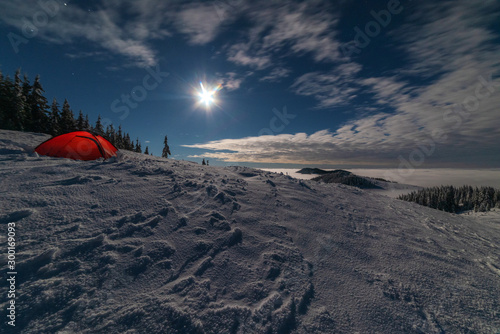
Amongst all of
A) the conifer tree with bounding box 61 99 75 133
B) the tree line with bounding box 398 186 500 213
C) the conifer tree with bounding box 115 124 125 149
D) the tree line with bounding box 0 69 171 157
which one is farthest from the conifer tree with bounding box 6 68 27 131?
the tree line with bounding box 398 186 500 213

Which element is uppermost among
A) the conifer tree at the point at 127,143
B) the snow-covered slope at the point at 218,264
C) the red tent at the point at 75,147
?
the conifer tree at the point at 127,143

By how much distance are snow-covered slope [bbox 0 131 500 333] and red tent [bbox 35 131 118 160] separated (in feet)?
7.89

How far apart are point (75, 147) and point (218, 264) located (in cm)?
1007

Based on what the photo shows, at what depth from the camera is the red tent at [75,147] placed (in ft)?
28.7

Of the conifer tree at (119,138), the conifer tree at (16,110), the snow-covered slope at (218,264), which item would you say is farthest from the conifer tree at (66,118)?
the snow-covered slope at (218,264)

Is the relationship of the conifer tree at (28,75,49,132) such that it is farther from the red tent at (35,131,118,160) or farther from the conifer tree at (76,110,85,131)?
the red tent at (35,131,118,160)

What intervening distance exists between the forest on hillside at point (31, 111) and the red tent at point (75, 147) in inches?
538

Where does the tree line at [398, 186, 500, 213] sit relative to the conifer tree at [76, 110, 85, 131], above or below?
below

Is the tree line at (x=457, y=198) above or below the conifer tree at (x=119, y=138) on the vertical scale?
below

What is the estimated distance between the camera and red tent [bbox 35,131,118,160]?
8.75 m

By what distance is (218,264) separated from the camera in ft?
11.9

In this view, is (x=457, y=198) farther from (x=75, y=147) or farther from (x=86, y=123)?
(x=86, y=123)

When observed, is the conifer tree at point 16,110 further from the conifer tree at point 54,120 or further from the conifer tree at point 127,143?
the conifer tree at point 127,143

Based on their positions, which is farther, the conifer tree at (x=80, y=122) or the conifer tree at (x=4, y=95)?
the conifer tree at (x=80, y=122)
